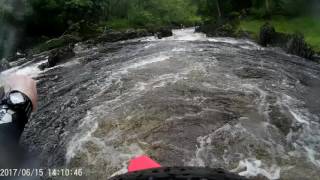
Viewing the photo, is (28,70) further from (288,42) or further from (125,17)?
(125,17)

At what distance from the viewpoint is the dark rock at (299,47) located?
15054mm

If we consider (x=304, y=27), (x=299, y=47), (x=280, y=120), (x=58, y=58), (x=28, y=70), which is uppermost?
(x=280, y=120)

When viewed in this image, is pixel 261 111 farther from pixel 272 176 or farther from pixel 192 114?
pixel 272 176

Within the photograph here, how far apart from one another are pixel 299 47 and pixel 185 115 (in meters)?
8.72

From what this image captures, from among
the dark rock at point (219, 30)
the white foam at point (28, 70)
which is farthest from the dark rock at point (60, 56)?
the dark rock at point (219, 30)

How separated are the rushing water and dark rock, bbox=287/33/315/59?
3.50 feet

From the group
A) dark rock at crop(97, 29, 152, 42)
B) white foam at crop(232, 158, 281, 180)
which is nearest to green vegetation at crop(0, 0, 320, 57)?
dark rock at crop(97, 29, 152, 42)

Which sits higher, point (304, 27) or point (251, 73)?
point (251, 73)

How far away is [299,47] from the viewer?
15430 mm

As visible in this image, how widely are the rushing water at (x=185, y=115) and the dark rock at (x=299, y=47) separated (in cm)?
107

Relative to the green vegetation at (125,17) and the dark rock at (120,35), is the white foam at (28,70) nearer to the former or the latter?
the green vegetation at (125,17)

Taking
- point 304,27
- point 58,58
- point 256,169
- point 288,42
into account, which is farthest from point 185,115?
point 304,27

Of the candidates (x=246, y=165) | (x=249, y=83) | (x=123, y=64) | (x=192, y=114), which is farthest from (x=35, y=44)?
(x=246, y=165)

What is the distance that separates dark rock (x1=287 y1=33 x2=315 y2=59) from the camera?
1505cm
